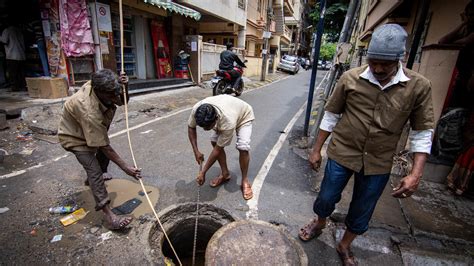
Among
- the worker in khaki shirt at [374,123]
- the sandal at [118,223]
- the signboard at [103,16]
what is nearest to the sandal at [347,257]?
the worker in khaki shirt at [374,123]

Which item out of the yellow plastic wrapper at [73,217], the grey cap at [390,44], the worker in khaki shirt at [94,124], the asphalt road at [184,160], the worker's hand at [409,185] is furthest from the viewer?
the asphalt road at [184,160]

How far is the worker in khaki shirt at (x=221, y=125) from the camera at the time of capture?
251 cm

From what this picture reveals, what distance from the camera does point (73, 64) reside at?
7.01 m

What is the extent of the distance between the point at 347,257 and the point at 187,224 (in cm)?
173

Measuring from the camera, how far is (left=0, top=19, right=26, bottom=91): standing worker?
21.4ft

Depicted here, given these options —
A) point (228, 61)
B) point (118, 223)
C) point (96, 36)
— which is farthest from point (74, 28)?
point (118, 223)

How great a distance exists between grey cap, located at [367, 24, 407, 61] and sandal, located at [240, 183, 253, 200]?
214 centimetres

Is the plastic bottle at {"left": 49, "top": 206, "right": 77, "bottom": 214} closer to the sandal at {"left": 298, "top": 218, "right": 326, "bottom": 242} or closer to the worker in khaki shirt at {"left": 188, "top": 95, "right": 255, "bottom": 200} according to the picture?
the worker in khaki shirt at {"left": 188, "top": 95, "right": 255, "bottom": 200}

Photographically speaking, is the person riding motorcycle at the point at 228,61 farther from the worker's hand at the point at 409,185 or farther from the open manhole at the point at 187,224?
the worker's hand at the point at 409,185

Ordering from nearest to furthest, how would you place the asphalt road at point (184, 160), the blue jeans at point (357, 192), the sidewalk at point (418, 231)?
1. the blue jeans at point (357, 192)
2. the sidewalk at point (418, 231)
3. the asphalt road at point (184, 160)

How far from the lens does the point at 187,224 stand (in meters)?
2.85

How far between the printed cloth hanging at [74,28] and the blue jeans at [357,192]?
7459mm

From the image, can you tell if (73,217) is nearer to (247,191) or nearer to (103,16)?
(247,191)

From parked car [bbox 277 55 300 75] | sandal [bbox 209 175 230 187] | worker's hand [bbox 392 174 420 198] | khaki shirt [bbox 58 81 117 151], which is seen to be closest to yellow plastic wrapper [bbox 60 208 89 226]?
khaki shirt [bbox 58 81 117 151]
